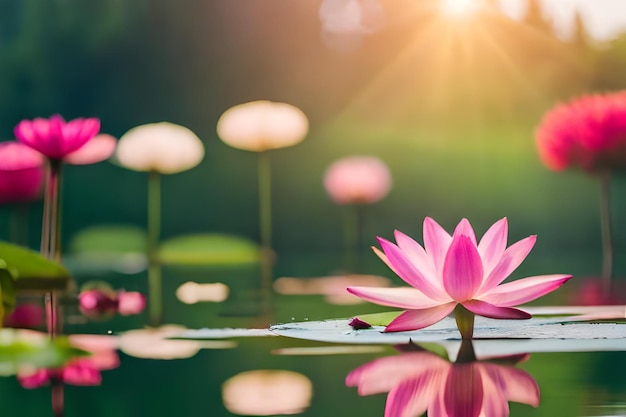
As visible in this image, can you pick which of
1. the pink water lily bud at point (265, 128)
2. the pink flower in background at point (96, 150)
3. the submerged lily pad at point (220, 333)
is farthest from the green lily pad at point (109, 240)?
the submerged lily pad at point (220, 333)

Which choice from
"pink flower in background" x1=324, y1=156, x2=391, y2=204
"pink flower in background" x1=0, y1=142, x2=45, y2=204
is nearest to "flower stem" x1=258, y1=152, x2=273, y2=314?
"pink flower in background" x1=324, y1=156, x2=391, y2=204

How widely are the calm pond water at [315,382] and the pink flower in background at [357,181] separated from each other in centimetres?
129

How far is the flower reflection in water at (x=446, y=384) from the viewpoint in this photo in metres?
0.35

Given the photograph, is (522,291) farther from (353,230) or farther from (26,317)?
(353,230)

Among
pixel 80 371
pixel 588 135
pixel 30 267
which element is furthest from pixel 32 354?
pixel 588 135

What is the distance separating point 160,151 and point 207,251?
288 mm

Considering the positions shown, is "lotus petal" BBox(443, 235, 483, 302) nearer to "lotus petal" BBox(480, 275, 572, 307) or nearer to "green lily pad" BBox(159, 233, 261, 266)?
"lotus petal" BBox(480, 275, 572, 307)

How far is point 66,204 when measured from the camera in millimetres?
2068

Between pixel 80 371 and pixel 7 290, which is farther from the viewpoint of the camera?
pixel 7 290

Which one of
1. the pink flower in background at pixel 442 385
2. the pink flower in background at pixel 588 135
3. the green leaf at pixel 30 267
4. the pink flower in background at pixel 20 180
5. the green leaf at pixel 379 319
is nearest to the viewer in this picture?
the pink flower in background at pixel 442 385

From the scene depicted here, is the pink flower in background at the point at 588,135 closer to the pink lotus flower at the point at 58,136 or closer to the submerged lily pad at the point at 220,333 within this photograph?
the pink lotus flower at the point at 58,136

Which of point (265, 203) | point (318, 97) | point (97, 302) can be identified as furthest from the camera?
point (318, 97)

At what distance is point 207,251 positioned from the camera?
6.17 feet

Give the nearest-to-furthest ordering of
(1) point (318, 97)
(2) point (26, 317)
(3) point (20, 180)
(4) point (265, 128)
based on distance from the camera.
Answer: (2) point (26, 317) → (3) point (20, 180) → (4) point (265, 128) → (1) point (318, 97)
